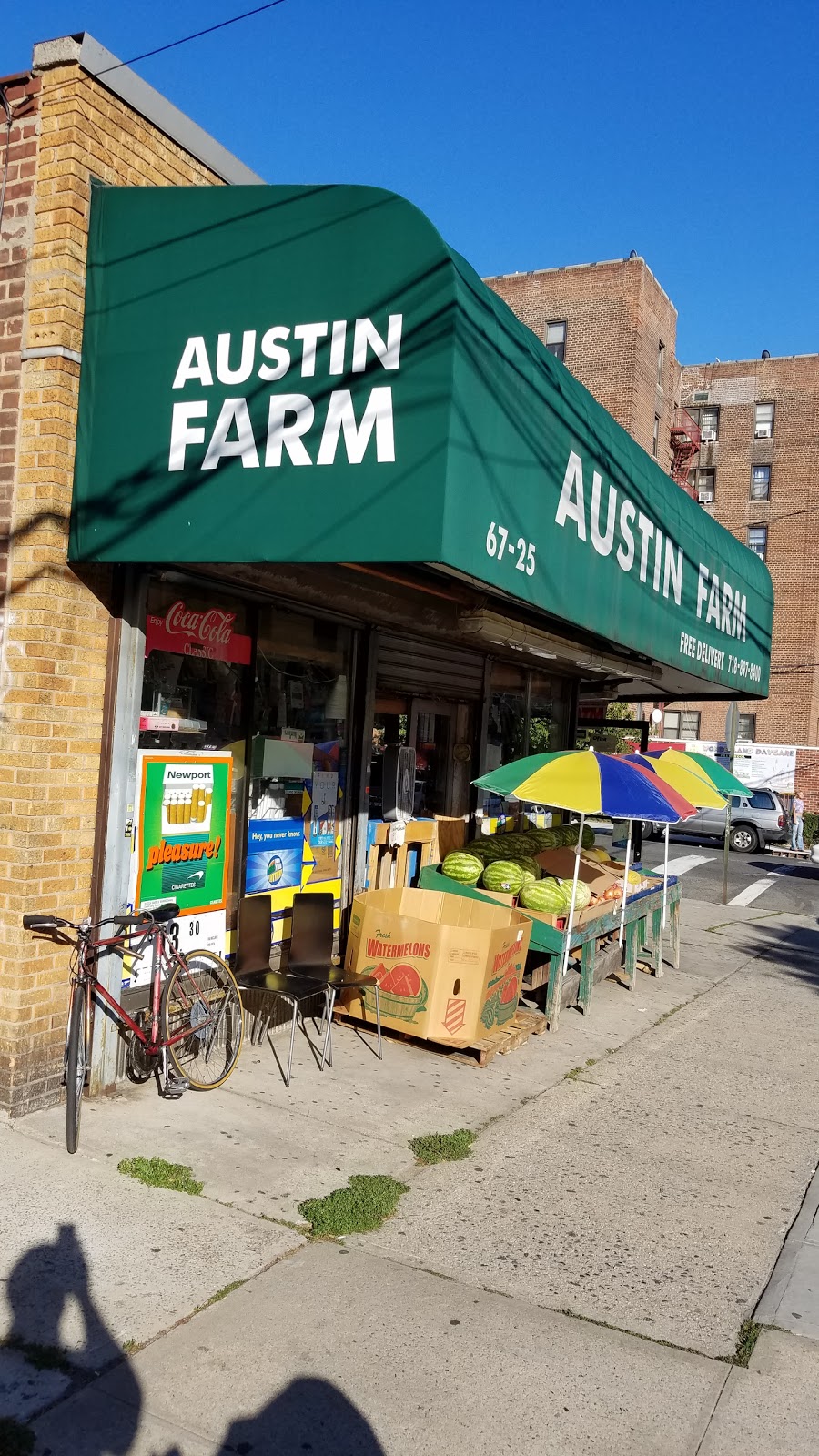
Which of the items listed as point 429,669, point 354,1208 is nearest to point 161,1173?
point 354,1208

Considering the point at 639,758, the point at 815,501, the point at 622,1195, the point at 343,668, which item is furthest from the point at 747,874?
the point at 815,501

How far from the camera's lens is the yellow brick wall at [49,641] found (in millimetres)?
5387

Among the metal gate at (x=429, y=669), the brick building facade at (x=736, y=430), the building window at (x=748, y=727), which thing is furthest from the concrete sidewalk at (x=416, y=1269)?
the building window at (x=748, y=727)

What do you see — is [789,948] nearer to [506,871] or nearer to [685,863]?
[506,871]

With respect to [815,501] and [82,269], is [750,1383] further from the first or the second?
[815,501]

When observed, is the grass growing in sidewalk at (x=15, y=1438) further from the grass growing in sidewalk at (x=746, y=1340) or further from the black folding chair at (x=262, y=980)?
the black folding chair at (x=262, y=980)

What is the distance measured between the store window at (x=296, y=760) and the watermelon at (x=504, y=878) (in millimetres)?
1273

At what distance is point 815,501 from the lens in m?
42.1

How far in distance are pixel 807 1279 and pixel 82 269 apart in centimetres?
584

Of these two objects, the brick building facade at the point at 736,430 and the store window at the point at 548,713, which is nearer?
the store window at the point at 548,713

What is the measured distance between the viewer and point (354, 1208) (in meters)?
4.72

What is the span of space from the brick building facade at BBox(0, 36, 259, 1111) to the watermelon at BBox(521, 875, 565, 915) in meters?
3.81

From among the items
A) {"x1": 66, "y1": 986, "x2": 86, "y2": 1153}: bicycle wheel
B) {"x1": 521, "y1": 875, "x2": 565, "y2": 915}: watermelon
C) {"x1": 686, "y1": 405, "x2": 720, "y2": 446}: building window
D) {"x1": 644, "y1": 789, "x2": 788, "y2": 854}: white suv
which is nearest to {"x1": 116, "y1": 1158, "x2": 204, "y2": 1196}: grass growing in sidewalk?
{"x1": 66, "y1": 986, "x2": 86, "y2": 1153}: bicycle wheel

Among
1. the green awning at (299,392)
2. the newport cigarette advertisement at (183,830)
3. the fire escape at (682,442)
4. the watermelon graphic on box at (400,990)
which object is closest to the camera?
the green awning at (299,392)
